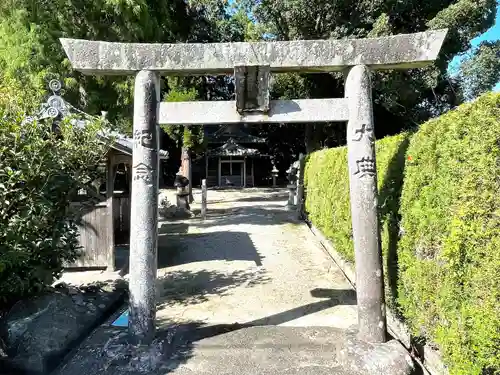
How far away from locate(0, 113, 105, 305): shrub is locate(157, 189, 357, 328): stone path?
1622 millimetres

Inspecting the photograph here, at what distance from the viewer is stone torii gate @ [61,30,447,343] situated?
13.0ft

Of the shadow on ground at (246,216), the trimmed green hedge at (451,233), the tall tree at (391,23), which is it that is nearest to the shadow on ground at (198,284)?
the trimmed green hedge at (451,233)

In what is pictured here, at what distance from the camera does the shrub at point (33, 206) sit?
4.10 m

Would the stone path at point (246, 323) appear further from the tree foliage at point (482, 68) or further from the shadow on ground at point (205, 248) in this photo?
the tree foliage at point (482, 68)

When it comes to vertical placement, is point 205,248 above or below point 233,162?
below

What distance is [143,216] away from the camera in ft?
13.2

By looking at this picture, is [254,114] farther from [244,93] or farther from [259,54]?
[259,54]

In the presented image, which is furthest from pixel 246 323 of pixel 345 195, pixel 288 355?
pixel 345 195

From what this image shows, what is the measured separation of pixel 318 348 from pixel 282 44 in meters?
3.27

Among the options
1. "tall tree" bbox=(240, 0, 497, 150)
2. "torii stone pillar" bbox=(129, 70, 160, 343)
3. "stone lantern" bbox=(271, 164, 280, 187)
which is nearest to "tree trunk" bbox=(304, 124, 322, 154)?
"tall tree" bbox=(240, 0, 497, 150)

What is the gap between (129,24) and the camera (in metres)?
11.2

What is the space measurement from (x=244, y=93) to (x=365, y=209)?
1.77 metres

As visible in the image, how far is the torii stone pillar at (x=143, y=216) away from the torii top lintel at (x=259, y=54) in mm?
233

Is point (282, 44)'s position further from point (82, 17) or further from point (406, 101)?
point (406, 101)
